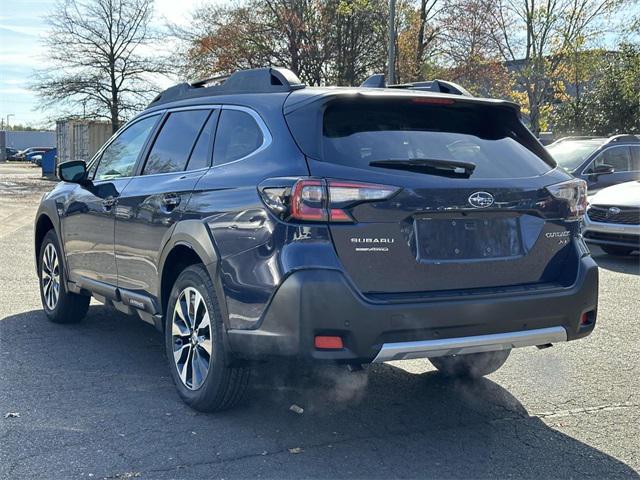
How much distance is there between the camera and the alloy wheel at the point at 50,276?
21.2ft

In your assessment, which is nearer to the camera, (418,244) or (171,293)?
(418,244)

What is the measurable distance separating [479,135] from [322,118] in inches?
38.1

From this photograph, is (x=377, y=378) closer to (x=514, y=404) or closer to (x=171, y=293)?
(x=514, y=404)

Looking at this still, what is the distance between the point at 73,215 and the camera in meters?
6.02

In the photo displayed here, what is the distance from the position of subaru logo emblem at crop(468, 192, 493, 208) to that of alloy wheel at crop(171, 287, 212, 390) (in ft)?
5.03

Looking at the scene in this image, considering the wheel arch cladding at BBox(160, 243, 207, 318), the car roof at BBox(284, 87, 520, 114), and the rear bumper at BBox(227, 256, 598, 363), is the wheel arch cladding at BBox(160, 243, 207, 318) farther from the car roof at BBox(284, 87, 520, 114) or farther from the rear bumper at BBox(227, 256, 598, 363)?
the car roof at BBox(284, 87, 520, 114)

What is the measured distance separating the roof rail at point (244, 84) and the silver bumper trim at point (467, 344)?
63.2 inches

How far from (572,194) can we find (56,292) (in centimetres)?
442

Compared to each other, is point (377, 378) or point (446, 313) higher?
point (446, 313)

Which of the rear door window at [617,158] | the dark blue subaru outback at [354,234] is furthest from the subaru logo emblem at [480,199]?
the rear door window at [617,158]

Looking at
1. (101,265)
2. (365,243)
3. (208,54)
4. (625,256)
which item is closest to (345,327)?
(365,243)

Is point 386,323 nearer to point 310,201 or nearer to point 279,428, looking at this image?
point 310,201

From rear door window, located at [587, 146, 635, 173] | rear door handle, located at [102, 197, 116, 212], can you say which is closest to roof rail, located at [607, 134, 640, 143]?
rear door window, located at [587, 146, 635, 173]

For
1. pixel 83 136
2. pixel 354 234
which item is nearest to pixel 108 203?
pixel 354 234
